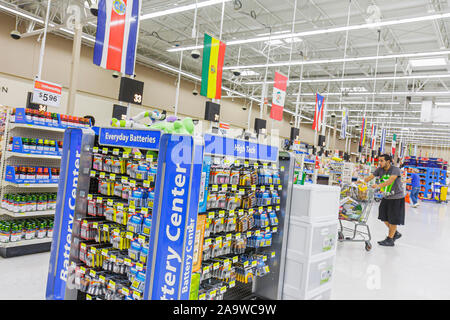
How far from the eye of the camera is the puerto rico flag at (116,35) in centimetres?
409

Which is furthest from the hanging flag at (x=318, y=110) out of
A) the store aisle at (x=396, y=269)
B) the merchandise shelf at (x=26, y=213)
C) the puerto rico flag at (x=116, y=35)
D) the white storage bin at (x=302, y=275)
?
the merchandise shelf at (x=26, y=213)

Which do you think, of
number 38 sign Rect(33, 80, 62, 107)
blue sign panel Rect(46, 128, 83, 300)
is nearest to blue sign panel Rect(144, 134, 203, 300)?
blue sign panel Rect(46, 128, 83, 300)

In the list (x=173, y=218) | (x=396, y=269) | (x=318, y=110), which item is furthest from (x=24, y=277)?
(x=318, y=110)

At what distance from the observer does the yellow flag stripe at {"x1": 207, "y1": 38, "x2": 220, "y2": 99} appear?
5980mm

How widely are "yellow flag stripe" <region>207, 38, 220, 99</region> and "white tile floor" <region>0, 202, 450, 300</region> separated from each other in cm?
365

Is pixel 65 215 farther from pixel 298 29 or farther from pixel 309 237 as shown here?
pixel 298 29

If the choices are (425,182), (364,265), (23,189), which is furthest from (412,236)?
(425,182)

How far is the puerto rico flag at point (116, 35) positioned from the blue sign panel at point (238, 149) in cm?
222

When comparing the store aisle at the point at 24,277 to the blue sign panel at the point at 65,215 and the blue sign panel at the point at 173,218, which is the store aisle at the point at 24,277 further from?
the blue sign panel at the point at 173,218

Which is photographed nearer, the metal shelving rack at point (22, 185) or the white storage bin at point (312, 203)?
the white storage bin at point (312, 203)

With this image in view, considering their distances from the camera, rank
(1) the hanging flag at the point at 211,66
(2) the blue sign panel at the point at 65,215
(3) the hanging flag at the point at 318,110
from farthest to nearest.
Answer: (3) the hanging flag at the point at 318,110
(1) the hanging flag at the point at 211,66
(2) the blue sign panel at the point at 65,215

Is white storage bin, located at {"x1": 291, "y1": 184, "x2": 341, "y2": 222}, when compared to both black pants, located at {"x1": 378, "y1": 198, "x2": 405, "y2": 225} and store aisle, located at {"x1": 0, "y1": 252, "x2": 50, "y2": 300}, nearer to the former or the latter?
store aisle, located at {"x1": 0, "y1": 252, "x2": 50, "y2": 300}

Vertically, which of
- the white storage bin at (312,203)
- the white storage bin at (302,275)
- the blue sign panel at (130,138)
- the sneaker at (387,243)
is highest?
the blue sign panel at (130,138)

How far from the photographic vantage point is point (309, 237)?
9.93 ft
